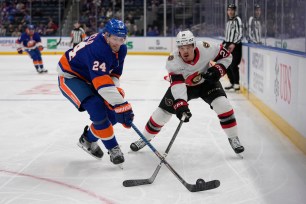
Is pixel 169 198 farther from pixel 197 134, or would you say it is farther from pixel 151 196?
pixel 197 134

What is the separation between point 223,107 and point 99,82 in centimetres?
94

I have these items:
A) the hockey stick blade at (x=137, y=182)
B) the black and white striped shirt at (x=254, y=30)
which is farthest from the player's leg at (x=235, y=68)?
the hockey stick blade at (x=137, y=182)

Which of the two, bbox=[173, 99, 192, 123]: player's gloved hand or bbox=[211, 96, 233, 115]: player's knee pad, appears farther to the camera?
bbox=[211, 96, 233, 115]: player's knee pad

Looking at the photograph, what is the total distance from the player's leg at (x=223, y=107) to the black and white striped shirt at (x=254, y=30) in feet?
9.25

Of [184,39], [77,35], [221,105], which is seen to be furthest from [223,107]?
[77,35]

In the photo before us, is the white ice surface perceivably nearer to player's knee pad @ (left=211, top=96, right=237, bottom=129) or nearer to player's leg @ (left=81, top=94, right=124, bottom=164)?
player's leg @ (left=81, top=94, right=124, bottom=164)

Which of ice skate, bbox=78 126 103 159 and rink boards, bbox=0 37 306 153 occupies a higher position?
rink boards, bbox=0 37 306 153

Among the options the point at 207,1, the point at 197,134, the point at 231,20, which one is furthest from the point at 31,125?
the point at 207,1

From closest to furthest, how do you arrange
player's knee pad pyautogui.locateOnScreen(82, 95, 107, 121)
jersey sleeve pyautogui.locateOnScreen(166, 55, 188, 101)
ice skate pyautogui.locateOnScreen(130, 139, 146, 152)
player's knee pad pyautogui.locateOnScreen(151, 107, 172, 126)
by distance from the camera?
player's knee pad pyautogui.locateOnScreen(82, 95, 107, 121) < jersey sleeve pyautogui.locateOnScreen(166, 55, 188, 101) < player's knee pad pyautogui.locateOnScreen(151, 107, 172, 126) < ice skate pyautogui.locateOnScreen(130, 139, 146, 152)

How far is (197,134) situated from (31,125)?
5.11 feet

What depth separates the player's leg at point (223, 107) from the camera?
3523mm

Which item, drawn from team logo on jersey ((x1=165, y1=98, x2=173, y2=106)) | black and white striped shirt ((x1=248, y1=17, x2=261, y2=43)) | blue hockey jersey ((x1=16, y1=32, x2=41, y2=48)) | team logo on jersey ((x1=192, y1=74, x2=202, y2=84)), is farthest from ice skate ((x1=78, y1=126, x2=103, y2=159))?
blue hockey jersey ((x1=16, y1=32, x2=41, y2=48))

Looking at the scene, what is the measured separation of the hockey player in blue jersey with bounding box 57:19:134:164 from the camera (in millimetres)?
3010

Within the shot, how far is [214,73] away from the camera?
339 cm
